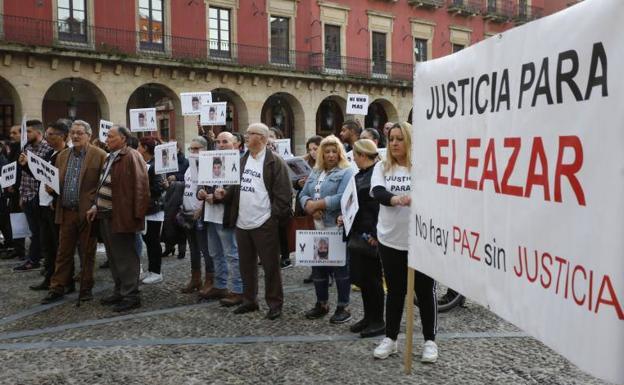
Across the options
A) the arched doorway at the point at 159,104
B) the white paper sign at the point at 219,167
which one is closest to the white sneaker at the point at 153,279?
the white paper sign at the point at 219,167

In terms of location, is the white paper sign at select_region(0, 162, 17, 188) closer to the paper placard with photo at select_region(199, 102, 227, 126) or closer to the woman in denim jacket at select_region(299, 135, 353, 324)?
the paper placard with photo at select_region(199, 102, 227, 126)

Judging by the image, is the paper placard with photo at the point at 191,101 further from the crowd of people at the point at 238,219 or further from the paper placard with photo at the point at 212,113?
the crowd of people at the point at 238,219

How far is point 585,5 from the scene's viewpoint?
1.77 metres

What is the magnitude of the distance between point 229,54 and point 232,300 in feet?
59.5

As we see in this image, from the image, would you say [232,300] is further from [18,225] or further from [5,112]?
[5,112]

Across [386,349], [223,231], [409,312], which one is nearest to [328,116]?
[223,231]

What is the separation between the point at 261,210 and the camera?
192 inches

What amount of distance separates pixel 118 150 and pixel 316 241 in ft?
6.72

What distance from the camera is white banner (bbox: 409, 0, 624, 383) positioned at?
65.4 inches

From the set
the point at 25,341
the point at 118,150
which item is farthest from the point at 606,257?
the point at 118,150

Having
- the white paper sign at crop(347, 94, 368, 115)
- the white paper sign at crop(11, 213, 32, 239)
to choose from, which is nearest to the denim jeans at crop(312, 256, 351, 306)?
the white paper sign at crop(11, 213, 32, 239)

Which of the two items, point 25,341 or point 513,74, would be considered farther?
point 25,341

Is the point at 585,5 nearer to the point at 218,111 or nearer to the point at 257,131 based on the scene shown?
the point at 257,131

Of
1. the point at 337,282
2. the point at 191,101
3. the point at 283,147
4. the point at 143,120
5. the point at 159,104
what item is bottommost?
the point at 337,282
